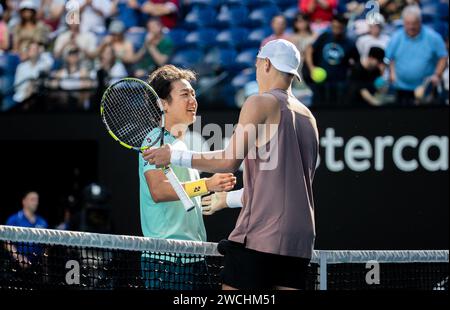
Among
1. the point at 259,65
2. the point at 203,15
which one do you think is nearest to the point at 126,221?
the point at 203,15

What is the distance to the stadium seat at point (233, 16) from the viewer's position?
44.8 feet

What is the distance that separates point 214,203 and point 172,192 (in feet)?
1.56

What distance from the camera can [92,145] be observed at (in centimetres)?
1283

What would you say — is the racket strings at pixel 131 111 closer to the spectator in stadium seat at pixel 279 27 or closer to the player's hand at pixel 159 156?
the player's hand at pixel 159 156

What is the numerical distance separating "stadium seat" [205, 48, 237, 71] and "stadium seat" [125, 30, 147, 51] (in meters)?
0.91

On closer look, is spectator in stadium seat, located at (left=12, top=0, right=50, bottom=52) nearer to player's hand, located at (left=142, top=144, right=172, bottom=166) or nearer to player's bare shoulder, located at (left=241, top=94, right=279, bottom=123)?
player's hand, located at (left=142, top=144, right=172, bottom=166)

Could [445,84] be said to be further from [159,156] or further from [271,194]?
[271,194]

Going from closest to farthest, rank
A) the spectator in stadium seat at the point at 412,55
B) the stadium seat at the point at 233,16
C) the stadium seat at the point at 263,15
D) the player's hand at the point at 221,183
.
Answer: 1. the player's hand at the point at 221,183
2. the spectator in stadium seat at the point at 412,55
3. the stadium seat at the point at 263,15
4. the stadium seat at the point at 233,16

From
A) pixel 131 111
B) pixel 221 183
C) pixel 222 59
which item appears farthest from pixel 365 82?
pixel 221 183

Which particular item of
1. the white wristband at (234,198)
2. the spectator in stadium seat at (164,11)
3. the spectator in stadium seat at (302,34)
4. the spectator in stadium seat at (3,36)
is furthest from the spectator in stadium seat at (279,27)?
the white wristband at (234,198)

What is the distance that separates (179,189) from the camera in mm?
5027

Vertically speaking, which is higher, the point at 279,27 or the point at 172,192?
the point at 279,27

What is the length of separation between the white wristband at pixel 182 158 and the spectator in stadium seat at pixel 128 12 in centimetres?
937

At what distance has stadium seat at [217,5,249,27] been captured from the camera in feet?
44.8
